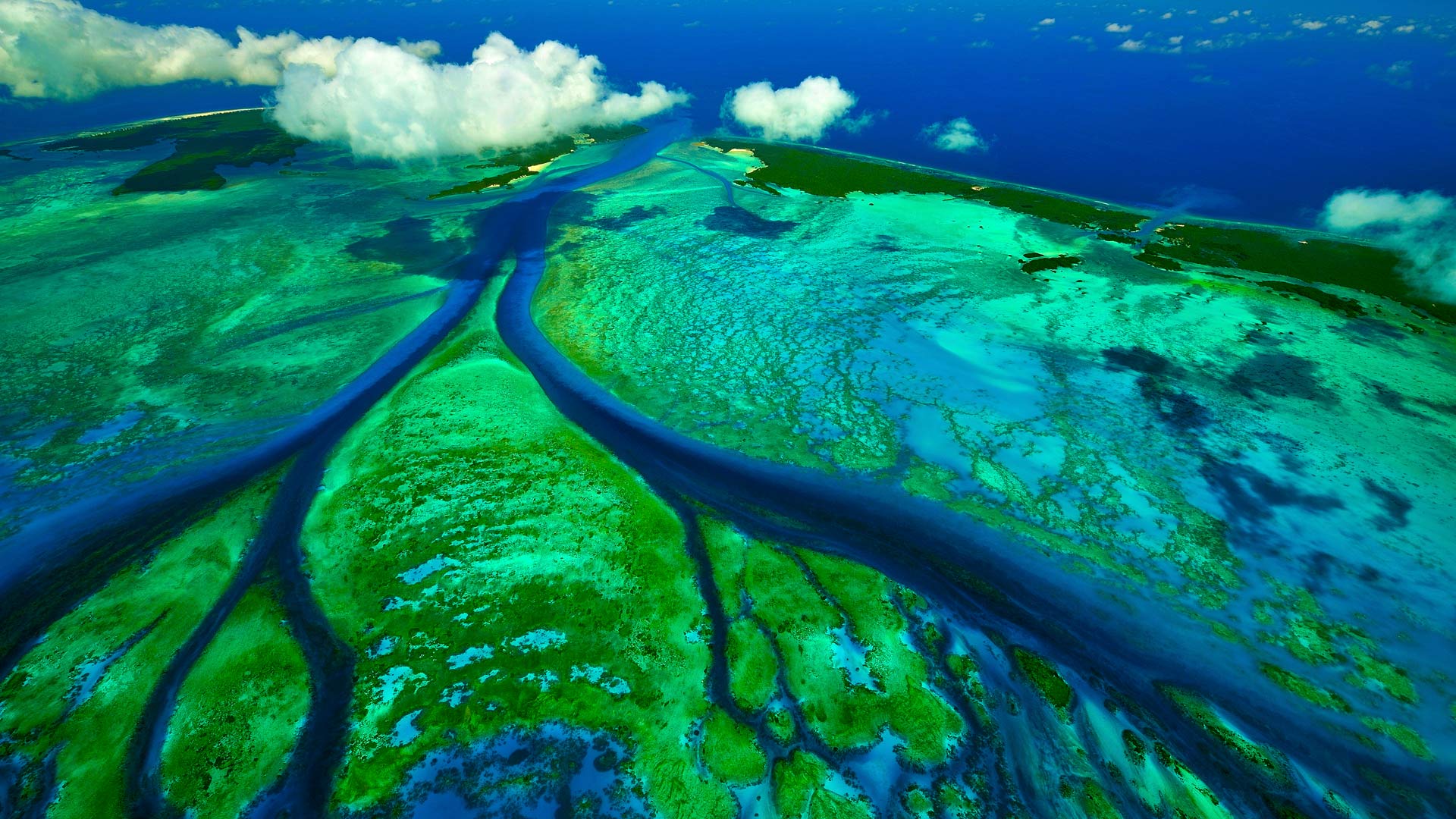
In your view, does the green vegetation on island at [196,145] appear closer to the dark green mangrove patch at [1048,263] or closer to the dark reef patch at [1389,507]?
the dark green mangrove patch at [1048,263]

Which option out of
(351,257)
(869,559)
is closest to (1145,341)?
(869,559)

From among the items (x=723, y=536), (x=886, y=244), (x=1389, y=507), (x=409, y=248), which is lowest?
(x=723, y=536)

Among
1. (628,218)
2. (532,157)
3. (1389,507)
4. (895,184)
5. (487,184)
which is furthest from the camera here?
(532,157)

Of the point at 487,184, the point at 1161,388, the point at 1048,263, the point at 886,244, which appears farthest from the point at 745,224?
the point at 1161,388

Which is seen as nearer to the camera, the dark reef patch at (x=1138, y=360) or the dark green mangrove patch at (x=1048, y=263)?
the dark reef patch at (x=1138, y=360)

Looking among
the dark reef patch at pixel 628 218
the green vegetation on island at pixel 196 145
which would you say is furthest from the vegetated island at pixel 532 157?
the green vegetation on island at pixel 196 145

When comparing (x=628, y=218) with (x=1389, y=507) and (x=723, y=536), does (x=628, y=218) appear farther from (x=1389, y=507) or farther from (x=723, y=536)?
(x=1389, y=507)

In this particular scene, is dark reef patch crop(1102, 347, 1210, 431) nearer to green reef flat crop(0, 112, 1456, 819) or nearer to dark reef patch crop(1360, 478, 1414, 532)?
green reef flat crop(0, 112, 1456, 819)
